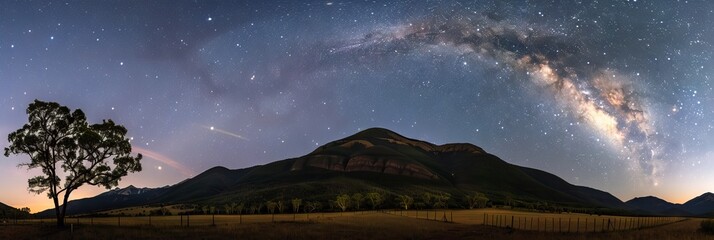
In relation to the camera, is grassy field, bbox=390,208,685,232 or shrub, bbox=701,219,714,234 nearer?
shrub, bbox=701,219,714,234

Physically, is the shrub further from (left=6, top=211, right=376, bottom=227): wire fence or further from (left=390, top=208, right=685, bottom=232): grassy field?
(left=6, top=211, right=376, bottom=227): wire fence

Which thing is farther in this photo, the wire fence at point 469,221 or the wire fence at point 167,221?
the wire fence at point 167,221

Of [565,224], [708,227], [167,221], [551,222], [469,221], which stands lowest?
[167,221]

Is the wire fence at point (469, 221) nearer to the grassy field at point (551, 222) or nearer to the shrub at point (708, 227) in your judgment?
the grassy field at point (551, 222)

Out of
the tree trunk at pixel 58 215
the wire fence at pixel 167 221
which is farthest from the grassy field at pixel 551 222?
the tree trunk at pixel 58 215

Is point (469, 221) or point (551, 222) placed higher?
point (469, 221)

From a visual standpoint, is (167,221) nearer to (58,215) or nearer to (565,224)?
(58,215)

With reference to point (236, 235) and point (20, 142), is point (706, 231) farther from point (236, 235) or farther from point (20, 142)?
point (20, 142)

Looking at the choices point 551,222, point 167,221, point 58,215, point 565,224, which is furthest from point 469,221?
point 58,215

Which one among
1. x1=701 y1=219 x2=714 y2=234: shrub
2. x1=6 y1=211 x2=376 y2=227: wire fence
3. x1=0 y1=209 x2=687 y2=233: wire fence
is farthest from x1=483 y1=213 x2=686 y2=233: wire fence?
x1=6 y1=211 x2=376 y2=227: wire fence

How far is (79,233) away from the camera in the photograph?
140 ft

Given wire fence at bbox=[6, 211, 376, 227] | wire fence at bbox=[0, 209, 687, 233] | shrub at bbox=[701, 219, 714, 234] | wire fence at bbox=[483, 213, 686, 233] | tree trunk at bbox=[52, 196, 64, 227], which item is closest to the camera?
tree trunk at bbox=[52, 196, 64, 227]

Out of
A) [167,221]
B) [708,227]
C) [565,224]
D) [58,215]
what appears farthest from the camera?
[167,221]

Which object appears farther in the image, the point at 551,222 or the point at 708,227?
the point at 551,222
